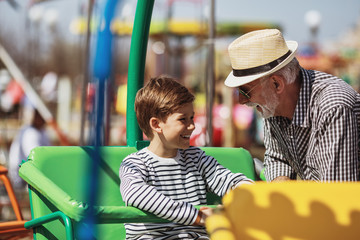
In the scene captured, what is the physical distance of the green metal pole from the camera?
8.94 ft

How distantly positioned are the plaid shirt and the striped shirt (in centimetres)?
28

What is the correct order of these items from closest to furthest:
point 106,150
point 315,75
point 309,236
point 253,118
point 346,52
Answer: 1. point 309,236
2. point 315,75
3. point 106,150
4. point 253,118
5. point 346,52

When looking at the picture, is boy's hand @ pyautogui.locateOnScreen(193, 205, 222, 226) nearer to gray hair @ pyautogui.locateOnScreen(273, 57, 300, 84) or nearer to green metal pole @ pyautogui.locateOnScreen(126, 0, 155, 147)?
gray hair @ pyautogui.locateOnScreen(273, 57, 300, 84)

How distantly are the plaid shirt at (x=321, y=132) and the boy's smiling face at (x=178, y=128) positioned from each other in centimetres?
37

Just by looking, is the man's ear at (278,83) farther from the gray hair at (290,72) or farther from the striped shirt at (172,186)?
the striped shirt at (172,186)

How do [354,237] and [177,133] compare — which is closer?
[354,237]

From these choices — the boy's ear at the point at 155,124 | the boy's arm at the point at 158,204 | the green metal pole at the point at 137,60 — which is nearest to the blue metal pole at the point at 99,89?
the boy's arm at the point at 158,204

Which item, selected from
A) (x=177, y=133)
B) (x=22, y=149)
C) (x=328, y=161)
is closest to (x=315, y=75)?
(x=328, y=161)

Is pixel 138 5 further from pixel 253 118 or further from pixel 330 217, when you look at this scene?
pixel 253 118

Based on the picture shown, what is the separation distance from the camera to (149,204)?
1.95 meters

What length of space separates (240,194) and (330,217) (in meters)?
0.22

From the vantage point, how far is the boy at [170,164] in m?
2.16

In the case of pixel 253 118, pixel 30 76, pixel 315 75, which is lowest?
pixel 253 118

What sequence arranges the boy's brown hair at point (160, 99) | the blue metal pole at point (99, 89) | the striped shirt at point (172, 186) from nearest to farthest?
the blue metal pole at point (99, 89) < the striped shirt at point (172, 186) < the boy's brown hair at point (160, 99)
